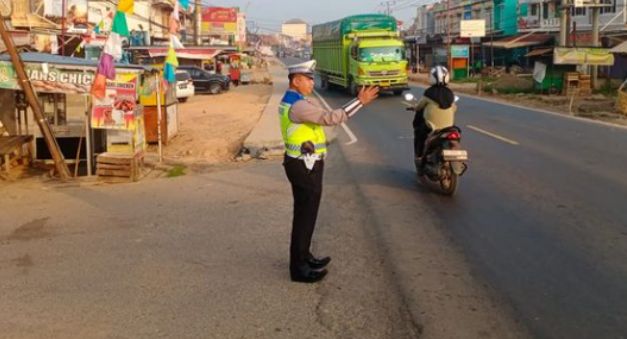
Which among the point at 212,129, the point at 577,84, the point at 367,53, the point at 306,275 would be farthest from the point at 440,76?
the point at 577,84

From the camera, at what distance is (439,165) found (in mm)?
9070

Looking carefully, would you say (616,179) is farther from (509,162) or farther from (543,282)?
(543,282)

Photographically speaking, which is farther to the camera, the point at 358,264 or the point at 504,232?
the point at 504,232

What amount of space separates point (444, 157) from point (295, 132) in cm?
384

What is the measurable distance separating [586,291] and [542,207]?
305 cm

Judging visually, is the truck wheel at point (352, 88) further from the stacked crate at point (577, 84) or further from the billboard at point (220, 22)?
the billboard at point (220, 22)

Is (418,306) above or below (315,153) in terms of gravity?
below

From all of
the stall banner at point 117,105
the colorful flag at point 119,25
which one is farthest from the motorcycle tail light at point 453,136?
the colorful flag at point 119,25

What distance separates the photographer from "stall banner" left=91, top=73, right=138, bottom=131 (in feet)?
37.0

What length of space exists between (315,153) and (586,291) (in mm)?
2253

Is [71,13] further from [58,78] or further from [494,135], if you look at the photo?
[494,135]

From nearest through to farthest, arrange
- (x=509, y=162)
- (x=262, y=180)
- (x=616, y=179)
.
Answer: (x=616, y=179) < (x=262, y=180) < (x=509, y=162)

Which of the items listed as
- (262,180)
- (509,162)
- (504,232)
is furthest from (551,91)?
(504,232)

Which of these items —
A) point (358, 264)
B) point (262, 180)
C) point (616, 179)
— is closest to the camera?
point (358, 264)
